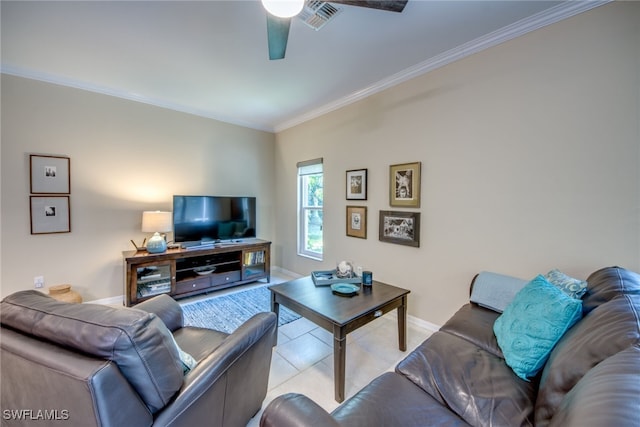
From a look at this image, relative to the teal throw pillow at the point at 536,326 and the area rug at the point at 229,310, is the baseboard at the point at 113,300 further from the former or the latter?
the teal throw pillow at the point at 536,326

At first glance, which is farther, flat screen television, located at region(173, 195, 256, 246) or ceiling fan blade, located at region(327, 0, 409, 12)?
flat screen television, located at region(173, 195, 256, 246)

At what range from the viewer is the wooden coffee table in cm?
161

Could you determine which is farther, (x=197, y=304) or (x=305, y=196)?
(x=305, y=196)

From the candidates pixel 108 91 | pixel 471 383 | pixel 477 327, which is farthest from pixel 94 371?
pixel 108 91

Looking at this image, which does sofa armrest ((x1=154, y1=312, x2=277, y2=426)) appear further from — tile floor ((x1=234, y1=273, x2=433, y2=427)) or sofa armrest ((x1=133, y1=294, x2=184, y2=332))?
sofa armrest ((x1=133, y1=294, x2=184, y2=332))

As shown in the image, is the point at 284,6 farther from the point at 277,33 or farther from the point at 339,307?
the point at 339,307

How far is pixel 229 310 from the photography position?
115 inches

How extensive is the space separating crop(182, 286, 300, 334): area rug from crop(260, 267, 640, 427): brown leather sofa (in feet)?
5.48

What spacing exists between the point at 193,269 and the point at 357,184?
2.40 m

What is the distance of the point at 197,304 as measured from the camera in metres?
3.09

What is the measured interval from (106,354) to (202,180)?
333 cm

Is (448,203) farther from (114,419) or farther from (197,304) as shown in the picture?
(197,304)

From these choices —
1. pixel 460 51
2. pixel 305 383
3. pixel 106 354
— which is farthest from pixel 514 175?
pixel 106 354

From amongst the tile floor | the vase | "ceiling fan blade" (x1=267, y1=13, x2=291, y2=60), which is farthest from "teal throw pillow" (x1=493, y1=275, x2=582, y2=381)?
the vase
